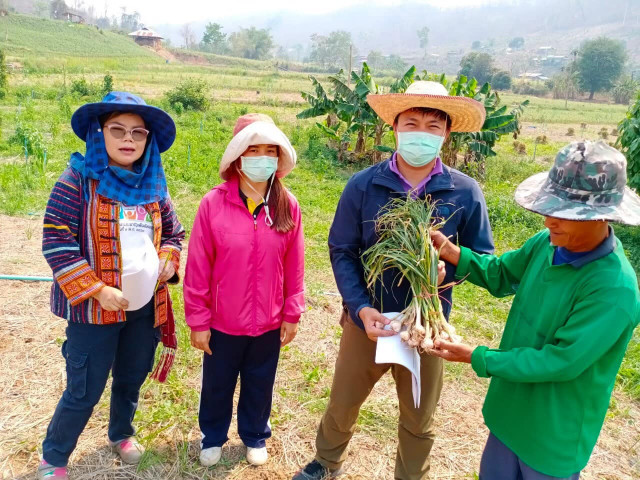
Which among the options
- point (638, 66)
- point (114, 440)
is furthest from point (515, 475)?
point (638, 66)

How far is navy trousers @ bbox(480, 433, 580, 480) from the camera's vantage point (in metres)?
1.94

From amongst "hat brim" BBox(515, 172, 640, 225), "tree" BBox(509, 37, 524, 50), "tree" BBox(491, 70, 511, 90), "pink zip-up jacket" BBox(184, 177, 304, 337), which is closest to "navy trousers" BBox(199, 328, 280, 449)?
"pink zip-up jacket" BBox(184, 177, 304, 337)

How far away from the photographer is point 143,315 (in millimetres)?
2422

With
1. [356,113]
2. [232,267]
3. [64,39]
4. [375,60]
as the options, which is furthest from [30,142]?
[375,60]

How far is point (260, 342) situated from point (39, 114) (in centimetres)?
1435

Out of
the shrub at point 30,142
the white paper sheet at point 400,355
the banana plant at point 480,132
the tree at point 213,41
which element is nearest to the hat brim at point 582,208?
the white paper sheet at point 400,355

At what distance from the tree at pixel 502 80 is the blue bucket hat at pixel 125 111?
64.8 metres

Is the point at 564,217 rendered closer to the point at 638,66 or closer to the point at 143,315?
the point at 143,315

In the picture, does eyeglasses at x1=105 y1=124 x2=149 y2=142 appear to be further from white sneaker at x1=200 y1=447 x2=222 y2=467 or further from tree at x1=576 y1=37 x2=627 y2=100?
tree at x1=576 y1=37 x2=627 y2=100

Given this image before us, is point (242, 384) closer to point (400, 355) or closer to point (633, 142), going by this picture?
point (400, 355)

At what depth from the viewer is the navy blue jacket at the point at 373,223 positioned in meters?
2.25

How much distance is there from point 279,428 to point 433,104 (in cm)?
214

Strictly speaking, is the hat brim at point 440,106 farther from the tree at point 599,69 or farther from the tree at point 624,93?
the tree at point 599,69

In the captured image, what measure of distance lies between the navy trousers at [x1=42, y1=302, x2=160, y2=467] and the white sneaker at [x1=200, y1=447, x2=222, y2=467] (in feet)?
1.51
